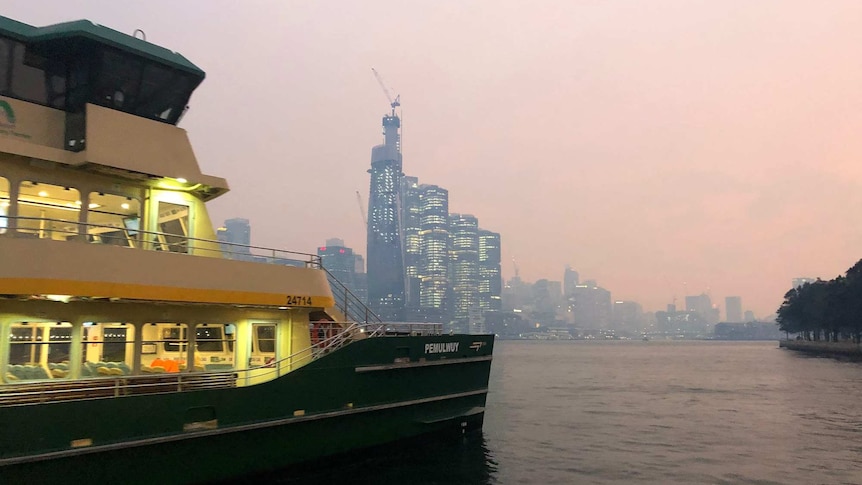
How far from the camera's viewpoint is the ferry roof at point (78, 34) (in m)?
9.92

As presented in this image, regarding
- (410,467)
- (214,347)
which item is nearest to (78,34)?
(214,347)

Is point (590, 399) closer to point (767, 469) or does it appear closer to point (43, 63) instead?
point (767, 469)

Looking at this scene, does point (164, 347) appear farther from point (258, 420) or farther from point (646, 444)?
point (646, 444)

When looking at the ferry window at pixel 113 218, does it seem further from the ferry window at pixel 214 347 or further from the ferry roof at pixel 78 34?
the ferry roof at pixel 78 34

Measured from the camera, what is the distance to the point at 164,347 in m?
10.3

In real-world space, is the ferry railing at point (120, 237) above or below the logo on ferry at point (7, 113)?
below

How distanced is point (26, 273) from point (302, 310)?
504 centimetres

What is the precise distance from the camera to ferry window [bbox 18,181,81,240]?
9500 millimetres

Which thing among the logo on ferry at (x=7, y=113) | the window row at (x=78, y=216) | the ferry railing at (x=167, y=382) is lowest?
the ferry railing at (x=167, y=382)

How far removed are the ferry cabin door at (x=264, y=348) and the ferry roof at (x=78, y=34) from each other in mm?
5476

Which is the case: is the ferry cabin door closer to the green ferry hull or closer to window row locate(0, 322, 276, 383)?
window row locate(0, 322, 276, 383)

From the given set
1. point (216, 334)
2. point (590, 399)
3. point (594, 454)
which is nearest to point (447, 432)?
point (594, 454)

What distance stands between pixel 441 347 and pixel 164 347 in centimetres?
630

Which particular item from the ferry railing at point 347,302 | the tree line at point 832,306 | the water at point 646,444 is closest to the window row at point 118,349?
the ferry railing at point 347,302
